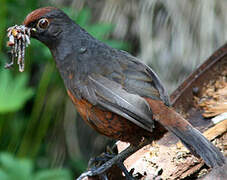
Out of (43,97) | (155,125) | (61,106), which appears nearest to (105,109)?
(155,125)

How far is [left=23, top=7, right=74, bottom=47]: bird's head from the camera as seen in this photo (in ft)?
9.11

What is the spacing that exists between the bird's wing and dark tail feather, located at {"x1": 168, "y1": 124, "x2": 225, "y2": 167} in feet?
0.52

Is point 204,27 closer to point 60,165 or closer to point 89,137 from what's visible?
point 89,137

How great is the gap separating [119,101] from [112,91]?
94mm

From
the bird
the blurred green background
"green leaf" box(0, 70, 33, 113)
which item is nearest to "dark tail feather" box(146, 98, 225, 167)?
the bird

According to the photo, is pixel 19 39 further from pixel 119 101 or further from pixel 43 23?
pixel 119 101

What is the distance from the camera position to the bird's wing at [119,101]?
98.8 inches

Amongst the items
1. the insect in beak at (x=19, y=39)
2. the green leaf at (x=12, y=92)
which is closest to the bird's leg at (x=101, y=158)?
the insect in beak at (x=19, y=39)

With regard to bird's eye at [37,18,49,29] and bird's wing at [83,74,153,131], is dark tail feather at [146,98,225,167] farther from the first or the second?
bird's eye at [37,18,49,29]

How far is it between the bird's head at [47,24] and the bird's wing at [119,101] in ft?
1.26

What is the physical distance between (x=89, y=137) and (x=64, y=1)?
1488 mm

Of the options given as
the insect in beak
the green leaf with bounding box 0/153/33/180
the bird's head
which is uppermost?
the bird's head

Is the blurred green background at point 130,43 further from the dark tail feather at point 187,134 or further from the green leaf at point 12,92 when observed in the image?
the dark tail feather at point 187,134

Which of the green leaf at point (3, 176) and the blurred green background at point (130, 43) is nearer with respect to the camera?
the green leaf at point (3, 176)
